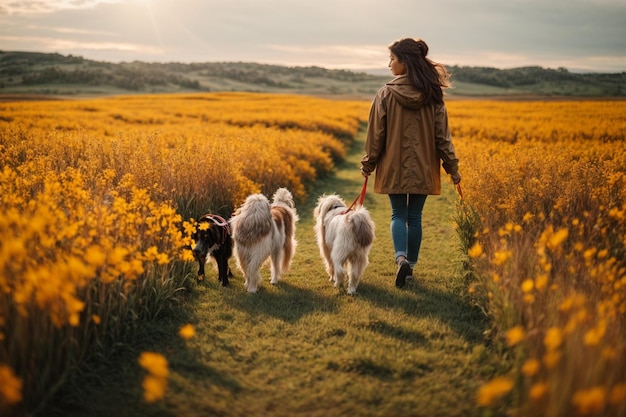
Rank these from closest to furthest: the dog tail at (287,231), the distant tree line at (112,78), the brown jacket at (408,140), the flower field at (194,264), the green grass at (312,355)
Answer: the flower field at (194,264), the green grass at (312,355), the brown jacket at (408,140), the dog tail at (287,231), the distant tree line at (112,78)

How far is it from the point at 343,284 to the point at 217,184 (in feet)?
12.0

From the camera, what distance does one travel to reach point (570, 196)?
6.05m

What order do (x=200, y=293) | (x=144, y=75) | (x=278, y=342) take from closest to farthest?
1. (x=278, y=342)
2. (x=200, y=293)
3. (x=144, y=75)

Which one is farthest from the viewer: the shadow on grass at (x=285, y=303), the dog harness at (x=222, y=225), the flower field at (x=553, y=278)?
the dog harness at (x=222, y=225)

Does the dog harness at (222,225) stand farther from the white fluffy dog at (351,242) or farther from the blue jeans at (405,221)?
the blue jeans at (405,221)

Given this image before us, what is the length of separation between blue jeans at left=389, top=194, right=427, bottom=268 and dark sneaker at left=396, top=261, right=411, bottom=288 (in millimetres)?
131

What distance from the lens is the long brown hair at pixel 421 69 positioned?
5.44 metres

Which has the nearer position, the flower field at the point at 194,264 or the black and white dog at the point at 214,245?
the flower field at the point at 194,264

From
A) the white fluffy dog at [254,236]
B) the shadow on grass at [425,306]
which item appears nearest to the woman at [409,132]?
the shadow on grass at [425,306]

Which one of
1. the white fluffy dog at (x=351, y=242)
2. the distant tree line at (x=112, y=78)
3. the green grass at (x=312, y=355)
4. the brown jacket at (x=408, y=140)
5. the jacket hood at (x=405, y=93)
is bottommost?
the green grass at (x=312, y=355)

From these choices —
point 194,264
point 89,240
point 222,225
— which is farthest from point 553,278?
point 194,264

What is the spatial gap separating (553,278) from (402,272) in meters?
1.92

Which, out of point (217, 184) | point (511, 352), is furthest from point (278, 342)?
point (217, 184)

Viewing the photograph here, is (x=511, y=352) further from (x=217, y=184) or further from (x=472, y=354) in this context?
(x=217, y=184)
